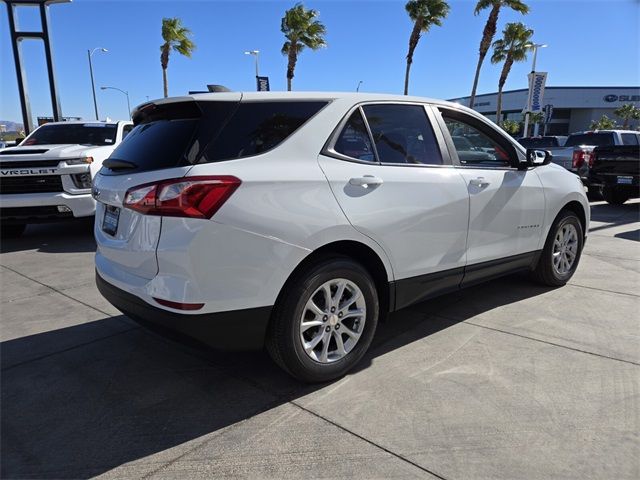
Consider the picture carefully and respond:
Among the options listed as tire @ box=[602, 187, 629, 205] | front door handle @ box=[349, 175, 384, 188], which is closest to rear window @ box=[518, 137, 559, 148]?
tire @ box=[602, 187, 629, 205]

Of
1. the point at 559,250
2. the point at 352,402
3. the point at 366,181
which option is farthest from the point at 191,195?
the point at 559,250

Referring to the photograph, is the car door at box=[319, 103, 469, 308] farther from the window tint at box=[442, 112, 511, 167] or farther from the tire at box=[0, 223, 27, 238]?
the tire at box=[0, 223, 27, 238]

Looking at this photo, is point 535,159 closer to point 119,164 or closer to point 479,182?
point 479,182

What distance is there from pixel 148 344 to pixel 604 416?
304 cm

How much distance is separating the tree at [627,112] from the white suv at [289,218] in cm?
7974

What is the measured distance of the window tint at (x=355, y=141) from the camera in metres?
2.97

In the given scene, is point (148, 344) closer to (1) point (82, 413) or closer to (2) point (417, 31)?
(1) point (82, 413)

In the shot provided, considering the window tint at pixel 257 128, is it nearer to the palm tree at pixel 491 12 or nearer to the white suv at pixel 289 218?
the white suv at pixel 289 218

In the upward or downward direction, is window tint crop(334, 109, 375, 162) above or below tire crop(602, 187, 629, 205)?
above

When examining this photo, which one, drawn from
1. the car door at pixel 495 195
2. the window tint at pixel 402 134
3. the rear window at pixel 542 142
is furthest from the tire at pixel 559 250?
the rear window at pixel 542 142

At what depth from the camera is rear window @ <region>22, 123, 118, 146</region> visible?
8117 millimetres

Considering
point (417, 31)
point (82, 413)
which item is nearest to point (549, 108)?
point (417, 31)

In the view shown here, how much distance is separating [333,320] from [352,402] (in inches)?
19.3

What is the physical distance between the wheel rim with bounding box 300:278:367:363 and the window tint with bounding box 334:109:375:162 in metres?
0.80
